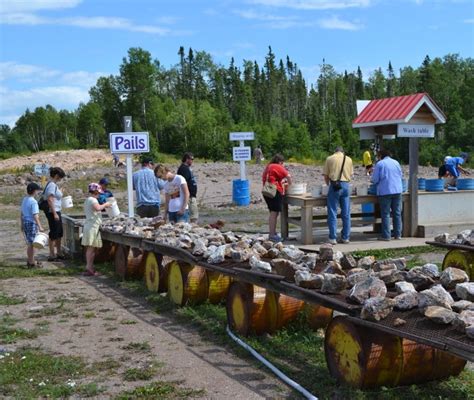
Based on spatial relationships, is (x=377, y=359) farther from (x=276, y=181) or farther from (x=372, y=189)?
(x=372, y=189)

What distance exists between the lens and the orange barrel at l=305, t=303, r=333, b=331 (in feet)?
22.3

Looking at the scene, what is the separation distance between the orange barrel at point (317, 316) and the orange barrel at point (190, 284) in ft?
5.89

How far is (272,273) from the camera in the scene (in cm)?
636

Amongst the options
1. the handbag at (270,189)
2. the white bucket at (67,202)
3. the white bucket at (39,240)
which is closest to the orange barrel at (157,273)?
the white bucket at (39,240)

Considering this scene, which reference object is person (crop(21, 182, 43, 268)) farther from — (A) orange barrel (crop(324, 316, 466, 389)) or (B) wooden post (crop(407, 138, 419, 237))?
(A) orange barrel (crop(324, 316, 466, 389))

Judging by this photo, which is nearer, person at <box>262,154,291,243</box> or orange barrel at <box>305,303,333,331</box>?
orange barrel at <box>305,303,333,331</box>

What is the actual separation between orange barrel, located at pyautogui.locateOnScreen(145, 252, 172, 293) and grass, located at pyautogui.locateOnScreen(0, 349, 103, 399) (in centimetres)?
277

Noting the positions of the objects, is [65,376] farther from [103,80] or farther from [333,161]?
[103,80]

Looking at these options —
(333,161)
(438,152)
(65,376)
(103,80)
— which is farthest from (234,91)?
(65,376)

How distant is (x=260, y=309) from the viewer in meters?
6.69

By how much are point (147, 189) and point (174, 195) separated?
4.86 ft

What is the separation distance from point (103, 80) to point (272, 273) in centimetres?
10011

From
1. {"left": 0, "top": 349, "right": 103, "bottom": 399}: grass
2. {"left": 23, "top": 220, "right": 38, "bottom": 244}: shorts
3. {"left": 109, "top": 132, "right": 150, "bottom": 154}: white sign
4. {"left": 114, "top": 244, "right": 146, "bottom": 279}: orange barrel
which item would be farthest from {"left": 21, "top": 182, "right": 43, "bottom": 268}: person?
{"left": 0, "top": 349, "right": 103, "bottom": 399}: grass

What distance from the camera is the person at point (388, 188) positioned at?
12.7 m
